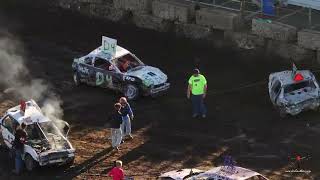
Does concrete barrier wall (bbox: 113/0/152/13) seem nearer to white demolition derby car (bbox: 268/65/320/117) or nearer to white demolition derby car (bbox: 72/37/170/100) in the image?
white demolition derby car (bbox: 72/37/170/100)

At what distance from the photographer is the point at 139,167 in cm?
2220

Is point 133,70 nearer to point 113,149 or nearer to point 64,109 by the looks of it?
point 64,109

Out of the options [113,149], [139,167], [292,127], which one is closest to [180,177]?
[139,167]

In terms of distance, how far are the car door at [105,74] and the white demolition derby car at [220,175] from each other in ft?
26.2

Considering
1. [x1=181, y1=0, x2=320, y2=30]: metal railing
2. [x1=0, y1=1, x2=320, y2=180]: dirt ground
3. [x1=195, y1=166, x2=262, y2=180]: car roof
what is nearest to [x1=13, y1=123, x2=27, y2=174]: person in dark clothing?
[x1=0, y1=1, x2=320, y2=180]: dirt ground

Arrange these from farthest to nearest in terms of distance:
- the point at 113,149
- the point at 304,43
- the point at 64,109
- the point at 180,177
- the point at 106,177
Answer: the point at 304,43
the point at 64,109
the point at 113,149
the point at 106,177
the point at 180,177

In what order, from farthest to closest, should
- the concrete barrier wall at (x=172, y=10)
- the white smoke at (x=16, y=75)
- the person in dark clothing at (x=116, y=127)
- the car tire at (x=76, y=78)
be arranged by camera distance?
1. the concrete barrier wall at (x=172, y=10)
2. the car tire at (x=76, y=78)
3. the white smoke at (x=16, y=75)
4. the person in dark clothing at (x=116, y=127)

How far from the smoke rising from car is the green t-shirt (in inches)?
175

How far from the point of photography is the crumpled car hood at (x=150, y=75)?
26859 millimetres

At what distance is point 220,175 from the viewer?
18.9 meters

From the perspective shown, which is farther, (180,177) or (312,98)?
(312,98)

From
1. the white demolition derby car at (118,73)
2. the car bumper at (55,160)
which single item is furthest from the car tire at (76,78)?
the car bumper at (55,160)

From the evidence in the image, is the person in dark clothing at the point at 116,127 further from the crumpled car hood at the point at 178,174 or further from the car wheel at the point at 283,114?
the car wheel at the point at 283,114

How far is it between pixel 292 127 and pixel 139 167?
525 centimetres
